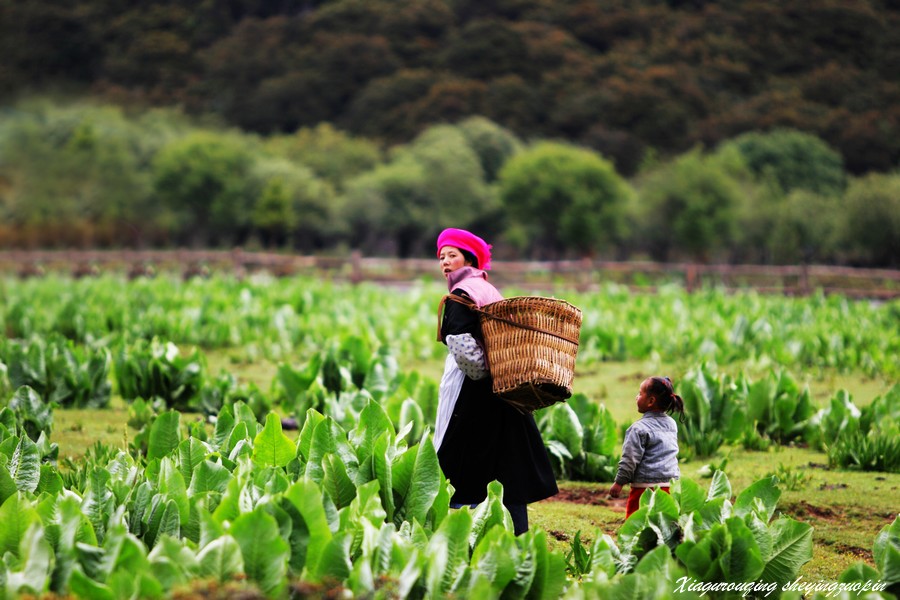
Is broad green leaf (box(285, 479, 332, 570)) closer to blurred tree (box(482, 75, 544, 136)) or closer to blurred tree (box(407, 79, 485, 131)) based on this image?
blurred tree (box(482, 75, 544, 136))

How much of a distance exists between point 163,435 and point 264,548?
5.86ft

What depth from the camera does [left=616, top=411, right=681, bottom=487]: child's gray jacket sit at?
401 cm

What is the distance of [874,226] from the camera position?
3828 cm

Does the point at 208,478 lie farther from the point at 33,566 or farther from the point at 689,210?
the point at 689,210

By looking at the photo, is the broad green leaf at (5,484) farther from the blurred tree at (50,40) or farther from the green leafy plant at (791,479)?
the blurred tree at (50,40)

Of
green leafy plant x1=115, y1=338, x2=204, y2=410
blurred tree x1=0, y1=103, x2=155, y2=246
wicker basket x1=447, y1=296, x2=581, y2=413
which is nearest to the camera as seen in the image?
wicker basket x1=447, y1=296, x2=581, y2=413

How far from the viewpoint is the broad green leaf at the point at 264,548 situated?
106 inches

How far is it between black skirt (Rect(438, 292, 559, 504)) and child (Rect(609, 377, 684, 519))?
0.33 m

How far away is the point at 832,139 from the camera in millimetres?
61062

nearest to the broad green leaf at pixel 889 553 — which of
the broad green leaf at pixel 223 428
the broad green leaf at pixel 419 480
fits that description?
the broad green leaf at pixel 419 480

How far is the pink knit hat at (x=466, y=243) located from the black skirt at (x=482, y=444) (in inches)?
10.3

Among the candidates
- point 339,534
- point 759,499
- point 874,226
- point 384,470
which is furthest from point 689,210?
point 339,534

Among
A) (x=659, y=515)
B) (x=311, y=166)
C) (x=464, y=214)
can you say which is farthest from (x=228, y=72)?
(x=659, y=515)

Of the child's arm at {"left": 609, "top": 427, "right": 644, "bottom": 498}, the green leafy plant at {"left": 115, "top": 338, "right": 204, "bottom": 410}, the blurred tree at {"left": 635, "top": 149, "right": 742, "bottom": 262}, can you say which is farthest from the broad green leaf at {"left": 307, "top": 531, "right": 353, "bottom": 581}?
the blurred tree at {"left": 635, "top": 149, "right": 742, "bottom": 262}
